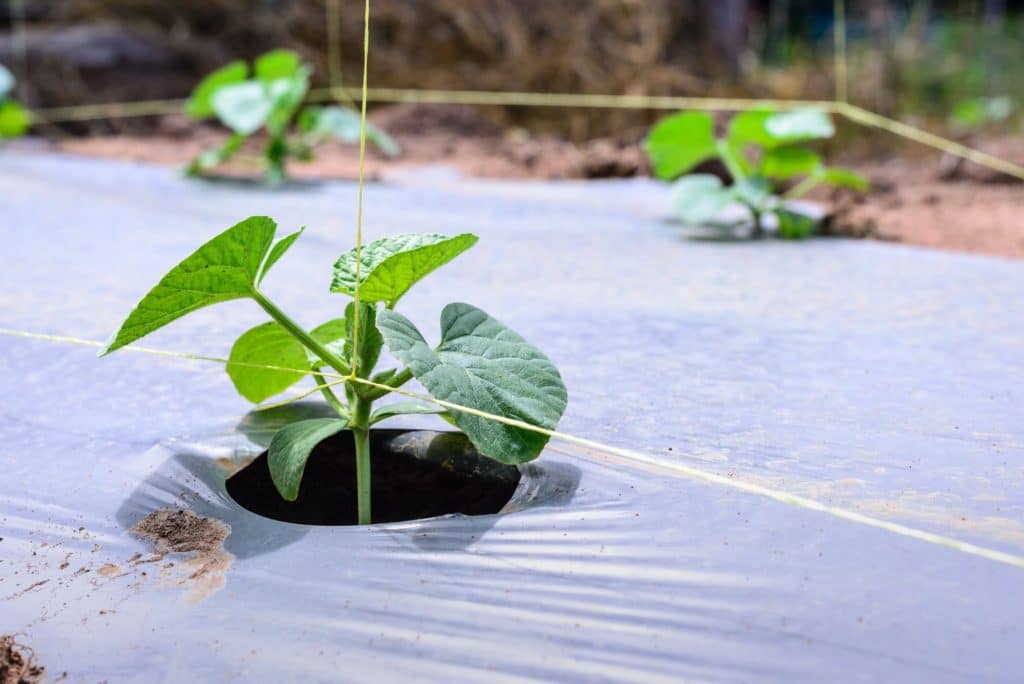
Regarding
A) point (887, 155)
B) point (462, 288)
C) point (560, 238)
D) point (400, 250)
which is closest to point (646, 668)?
point (400, 250)

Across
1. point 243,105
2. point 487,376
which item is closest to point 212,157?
point 243,105

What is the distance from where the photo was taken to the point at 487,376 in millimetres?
882

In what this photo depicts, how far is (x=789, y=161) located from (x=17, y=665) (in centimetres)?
194

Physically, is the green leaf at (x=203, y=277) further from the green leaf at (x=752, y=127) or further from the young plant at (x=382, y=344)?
the green leaf at (x=752, y=127)

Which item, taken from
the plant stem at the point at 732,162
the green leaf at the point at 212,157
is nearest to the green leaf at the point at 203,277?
the plant stem at the point at 732,162

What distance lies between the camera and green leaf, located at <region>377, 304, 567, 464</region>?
2.76 ft

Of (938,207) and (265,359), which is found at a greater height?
(265,359)

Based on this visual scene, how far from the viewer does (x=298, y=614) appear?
0.72 metres

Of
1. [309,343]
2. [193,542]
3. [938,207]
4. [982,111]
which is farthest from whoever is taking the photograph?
[982,111]

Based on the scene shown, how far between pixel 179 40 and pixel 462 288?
341cm

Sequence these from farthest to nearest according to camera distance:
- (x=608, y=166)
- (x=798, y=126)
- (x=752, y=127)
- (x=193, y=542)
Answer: (x=608, y=166), (x=752, y=127), (x=798, y=126), (x=193, y=542)

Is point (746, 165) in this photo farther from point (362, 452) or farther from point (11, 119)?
point (11, 119)

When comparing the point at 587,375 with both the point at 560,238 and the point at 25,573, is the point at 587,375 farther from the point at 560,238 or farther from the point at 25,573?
the point at 560,238

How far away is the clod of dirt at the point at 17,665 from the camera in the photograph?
0.67 meters
